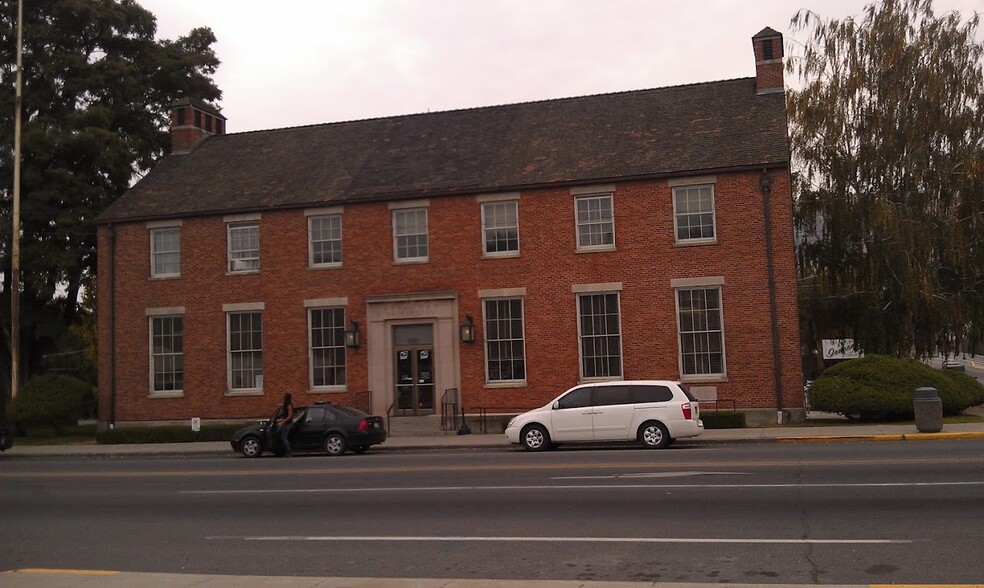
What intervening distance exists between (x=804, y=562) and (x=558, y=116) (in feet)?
88.1

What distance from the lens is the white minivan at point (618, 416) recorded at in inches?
867

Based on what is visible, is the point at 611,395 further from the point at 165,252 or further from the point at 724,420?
the point at 165,252

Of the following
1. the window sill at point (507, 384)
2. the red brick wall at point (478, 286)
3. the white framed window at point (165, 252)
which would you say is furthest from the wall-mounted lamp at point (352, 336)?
the white framed window at point (165, 252)

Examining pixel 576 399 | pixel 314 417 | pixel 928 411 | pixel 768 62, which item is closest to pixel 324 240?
pixel 314 417

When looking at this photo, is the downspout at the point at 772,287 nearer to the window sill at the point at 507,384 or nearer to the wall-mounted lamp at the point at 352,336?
the window sill at the point at 507,384

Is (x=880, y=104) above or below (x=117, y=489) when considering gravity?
above

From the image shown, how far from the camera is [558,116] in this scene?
3419cm

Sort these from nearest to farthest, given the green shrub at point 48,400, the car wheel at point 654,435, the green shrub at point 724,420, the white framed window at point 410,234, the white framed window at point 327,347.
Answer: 1. the car wheel at point 654,435
2. the green shrub at point 724,420
3. the white framed window at point 410,234
4. the white framed window at point 327,347
5. the green shrub at point 48,400

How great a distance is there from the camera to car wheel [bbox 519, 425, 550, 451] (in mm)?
22953

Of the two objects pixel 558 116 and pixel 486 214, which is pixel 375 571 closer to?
pixel 486 214

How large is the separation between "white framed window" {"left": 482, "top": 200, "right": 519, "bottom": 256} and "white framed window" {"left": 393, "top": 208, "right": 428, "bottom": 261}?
2103 millimetres

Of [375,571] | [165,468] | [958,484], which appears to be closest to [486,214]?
[165,468]

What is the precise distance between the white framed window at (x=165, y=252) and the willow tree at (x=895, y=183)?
22874 millimetres

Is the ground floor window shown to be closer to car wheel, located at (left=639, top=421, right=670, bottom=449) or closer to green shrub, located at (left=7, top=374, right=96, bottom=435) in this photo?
green shrub, located at (left=7, top=374, right=96, bottom=435)
